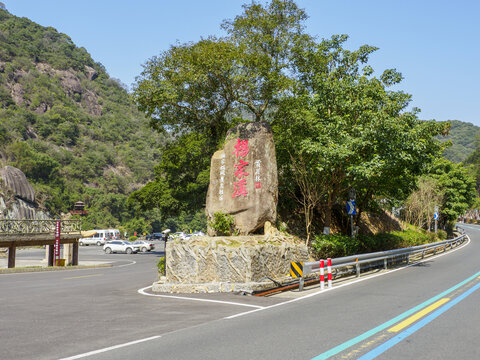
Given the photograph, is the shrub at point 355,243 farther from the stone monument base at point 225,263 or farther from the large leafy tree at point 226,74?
the large leafy tree at point 226,74

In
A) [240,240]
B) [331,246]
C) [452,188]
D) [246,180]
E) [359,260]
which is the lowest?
[359,260]

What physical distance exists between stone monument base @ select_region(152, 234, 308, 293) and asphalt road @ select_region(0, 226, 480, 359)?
0.96 m

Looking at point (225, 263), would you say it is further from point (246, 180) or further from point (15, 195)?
point (15, 195)

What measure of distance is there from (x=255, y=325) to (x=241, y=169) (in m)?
8.70

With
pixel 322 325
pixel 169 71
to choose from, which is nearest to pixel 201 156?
pixel 169 71

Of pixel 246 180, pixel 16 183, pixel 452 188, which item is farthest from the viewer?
pixel 16 183

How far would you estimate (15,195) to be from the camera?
A: 66.1m

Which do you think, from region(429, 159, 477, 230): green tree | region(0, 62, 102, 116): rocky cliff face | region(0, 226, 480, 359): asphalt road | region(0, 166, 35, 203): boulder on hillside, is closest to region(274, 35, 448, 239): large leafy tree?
region(0, 226, 480, 359): asphalt road

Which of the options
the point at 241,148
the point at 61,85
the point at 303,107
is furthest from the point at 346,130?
the point at 61,85

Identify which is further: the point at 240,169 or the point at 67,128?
the point at 67,128

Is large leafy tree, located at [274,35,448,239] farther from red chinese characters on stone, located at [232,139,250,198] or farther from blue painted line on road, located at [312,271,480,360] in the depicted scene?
blue painted line on road, located at [312,271,480,360]

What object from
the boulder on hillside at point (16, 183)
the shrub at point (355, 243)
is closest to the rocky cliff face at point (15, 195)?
the boulder on hillside at point (16, 183)

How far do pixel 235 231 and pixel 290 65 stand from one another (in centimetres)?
885

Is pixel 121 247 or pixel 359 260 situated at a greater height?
pixel 359 260
